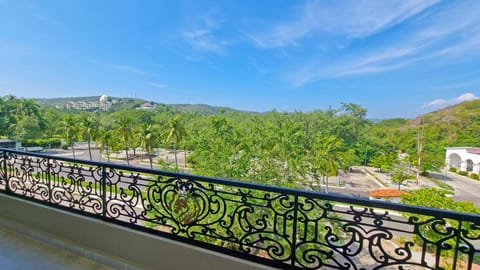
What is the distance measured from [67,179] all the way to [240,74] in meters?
23.2

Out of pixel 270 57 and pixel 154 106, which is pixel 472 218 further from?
pixel 154 106

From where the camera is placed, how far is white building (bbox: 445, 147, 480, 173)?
19438 mm

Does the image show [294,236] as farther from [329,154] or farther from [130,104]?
[130,104]

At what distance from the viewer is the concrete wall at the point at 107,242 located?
4.42 feet

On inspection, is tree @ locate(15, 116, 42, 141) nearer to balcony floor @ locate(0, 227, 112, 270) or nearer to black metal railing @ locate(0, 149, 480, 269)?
black metal railing @ locate(0, 149, 480, 269)

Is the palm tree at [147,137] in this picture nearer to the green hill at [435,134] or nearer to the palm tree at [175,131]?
the palm tree at [175,131]

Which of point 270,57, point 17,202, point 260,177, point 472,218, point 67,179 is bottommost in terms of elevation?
point 260,177

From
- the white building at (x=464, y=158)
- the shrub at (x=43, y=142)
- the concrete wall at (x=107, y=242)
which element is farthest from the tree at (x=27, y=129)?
the white building at (x=464, y=158)

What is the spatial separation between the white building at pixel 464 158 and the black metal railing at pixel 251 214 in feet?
85.4

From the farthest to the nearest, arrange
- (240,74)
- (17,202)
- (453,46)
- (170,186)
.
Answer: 1. (240,74)
2. (453,46)
3. (17,202)
4. (170,186)

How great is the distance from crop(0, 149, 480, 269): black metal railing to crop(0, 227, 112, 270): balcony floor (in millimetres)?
307

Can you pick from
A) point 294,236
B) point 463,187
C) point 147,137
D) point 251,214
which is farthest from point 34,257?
point 463,187

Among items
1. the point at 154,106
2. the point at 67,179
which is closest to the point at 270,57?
the point at 67,179

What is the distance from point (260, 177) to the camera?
7957 mm
